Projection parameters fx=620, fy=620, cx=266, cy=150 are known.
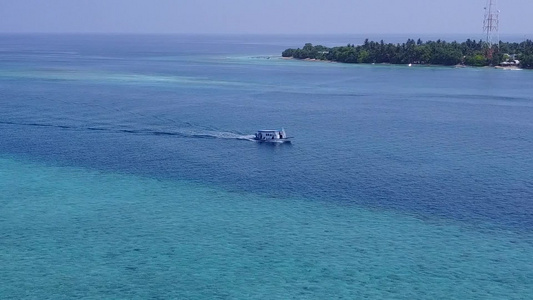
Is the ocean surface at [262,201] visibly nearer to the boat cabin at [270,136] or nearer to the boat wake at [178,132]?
the boat wake at [178,132]

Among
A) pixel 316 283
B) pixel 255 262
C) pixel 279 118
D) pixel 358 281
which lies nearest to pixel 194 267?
pixel 255 262

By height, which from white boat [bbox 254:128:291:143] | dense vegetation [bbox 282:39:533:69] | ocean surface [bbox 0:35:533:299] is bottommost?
ocean surface [bbox 0:35:533:299]

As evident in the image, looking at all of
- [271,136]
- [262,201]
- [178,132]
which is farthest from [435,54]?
[262,201]

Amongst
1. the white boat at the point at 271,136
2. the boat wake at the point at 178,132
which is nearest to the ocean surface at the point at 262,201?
the boat wake at the point at 178,132

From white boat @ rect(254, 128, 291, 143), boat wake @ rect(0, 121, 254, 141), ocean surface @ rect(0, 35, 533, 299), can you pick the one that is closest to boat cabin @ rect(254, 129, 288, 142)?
white boat @ rect(254, 128, 291, 143)

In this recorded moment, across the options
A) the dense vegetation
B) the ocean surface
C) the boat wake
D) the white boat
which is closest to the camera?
the ocean surface

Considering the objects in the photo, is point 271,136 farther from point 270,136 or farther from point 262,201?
point 262,201

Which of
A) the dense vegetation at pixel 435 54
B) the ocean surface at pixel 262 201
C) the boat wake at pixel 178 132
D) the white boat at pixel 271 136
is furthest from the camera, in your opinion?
the dense vegetation at pixel 435 54

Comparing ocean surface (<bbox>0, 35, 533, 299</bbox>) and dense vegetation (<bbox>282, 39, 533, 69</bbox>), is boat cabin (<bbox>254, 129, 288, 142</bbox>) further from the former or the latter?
dense vegetation (<bbox>282, 39, 533, 69</bbox>)
